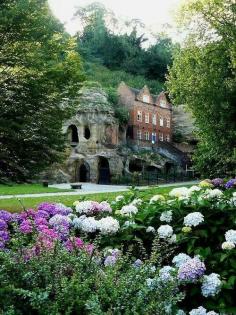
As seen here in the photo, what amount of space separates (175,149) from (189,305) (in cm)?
5457

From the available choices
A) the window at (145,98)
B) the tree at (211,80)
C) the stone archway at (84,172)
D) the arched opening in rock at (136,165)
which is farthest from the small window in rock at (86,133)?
the tree at (211,80)

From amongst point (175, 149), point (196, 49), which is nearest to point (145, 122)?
point (175, 149)

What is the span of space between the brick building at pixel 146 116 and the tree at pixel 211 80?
2284 cm

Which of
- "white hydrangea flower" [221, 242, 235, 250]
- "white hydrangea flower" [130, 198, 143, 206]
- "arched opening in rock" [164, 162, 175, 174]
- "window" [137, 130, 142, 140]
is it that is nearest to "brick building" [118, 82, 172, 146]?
"window" [137, 130, 142, 140]

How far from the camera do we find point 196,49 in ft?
104

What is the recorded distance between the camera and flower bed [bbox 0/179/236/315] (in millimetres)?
3830

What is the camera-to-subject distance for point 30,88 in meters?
13.5

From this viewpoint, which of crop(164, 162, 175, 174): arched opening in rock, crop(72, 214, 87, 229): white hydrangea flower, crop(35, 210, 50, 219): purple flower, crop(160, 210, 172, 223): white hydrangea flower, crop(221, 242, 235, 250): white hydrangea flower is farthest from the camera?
crop(164, 162, 175, 174): arched opening in rock

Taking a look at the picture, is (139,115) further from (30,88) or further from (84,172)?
(30,88)

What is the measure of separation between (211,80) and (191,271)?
2573cm

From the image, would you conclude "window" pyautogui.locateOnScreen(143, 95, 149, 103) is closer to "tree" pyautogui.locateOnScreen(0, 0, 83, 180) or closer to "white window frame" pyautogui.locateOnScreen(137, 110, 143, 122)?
"white window frame" pyautogui.locateOnScreen(137, 110, 143, 122)

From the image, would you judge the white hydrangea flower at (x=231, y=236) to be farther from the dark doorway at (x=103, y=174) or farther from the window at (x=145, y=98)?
the window at (x=145, y=98)

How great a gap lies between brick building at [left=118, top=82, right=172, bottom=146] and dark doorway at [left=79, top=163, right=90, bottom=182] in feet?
25.8

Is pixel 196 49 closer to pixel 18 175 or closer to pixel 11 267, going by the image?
pixel 18 175
